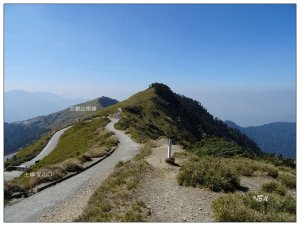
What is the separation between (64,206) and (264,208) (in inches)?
440

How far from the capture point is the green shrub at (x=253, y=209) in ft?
49.3

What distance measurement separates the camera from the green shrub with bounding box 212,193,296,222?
1502 centimetres

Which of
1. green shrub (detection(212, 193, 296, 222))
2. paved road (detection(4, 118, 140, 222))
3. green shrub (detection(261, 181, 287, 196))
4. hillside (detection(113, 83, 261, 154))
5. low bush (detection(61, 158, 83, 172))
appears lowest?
paved road (detection(4, 118, 140, 222))

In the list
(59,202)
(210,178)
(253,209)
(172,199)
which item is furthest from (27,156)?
(253,209)

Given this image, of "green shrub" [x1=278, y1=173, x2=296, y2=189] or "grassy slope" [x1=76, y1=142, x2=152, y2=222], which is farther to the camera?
"green shrub" [x1=278, y1=173, x2=296, y2=189]

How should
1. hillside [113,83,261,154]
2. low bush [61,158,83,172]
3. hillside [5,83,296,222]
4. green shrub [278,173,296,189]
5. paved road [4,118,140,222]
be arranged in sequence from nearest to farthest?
hillside [5,83,296,222]
paved road [4,118,140,222]
green shrub [278,173,296,189]
low bush [61,158,83,172]
hillside [113,83,261,154]

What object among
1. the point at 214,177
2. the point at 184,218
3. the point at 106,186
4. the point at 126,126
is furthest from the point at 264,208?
the point at 126,126

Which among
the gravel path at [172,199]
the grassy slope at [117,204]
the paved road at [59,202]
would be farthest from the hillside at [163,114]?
the grassy slope at [117,204]

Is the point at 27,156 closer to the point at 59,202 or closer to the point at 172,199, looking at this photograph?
the point at 59,202

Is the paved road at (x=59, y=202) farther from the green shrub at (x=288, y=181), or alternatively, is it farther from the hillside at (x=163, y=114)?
the hillside at (x=163, y=114)

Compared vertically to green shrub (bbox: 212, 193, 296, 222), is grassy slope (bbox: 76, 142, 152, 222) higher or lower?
lower

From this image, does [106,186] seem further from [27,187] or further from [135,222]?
[135,222]

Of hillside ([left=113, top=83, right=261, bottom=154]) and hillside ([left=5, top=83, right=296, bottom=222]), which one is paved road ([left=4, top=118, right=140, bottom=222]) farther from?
hillside ([left=113, top=83, right=261, bottom=154])

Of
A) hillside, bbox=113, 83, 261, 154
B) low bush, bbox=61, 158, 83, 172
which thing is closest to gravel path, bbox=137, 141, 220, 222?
low bush, bbox=61, 158, 83, 172
